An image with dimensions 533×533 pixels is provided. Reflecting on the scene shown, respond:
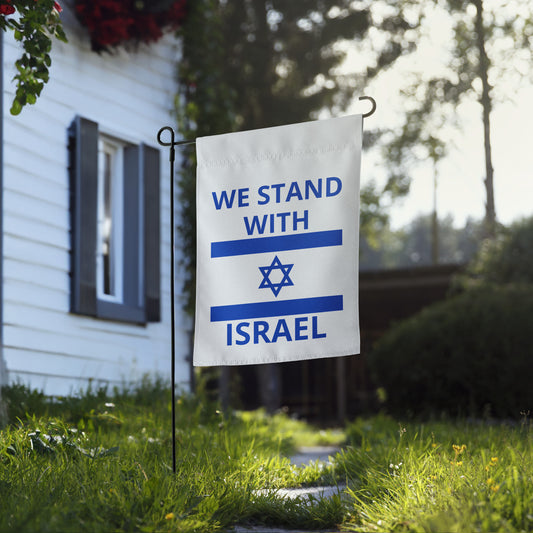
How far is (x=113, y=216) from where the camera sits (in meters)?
7.85

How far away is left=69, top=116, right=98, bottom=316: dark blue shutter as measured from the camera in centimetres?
702

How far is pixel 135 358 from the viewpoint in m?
7.82

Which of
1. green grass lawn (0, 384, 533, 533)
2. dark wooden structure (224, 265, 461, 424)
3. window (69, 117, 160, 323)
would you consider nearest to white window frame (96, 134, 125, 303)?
window (69, 117, 160, 323)

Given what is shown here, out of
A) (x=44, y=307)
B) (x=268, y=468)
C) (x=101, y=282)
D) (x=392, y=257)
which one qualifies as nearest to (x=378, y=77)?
(x=101, y=282)

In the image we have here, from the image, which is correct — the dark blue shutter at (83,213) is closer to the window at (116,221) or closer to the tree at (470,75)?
the window at (116,221)

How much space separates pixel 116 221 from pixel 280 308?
4161 millimetres

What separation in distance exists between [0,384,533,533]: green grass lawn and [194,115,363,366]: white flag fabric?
669mm

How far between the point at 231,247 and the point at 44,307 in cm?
309

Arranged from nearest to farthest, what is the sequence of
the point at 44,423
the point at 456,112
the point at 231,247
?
the point at 231,247
the point at 44,423
the point at 456,112

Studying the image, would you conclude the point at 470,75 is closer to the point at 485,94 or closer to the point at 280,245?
the point at 485,94

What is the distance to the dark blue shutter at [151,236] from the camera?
7855 millimetres

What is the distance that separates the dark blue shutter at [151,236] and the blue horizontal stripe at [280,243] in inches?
149

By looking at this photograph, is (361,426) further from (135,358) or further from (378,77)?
(378,77)

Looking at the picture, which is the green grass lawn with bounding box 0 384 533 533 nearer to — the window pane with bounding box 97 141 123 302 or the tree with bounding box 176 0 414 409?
the window pane with bounding box 97 141 123 302
